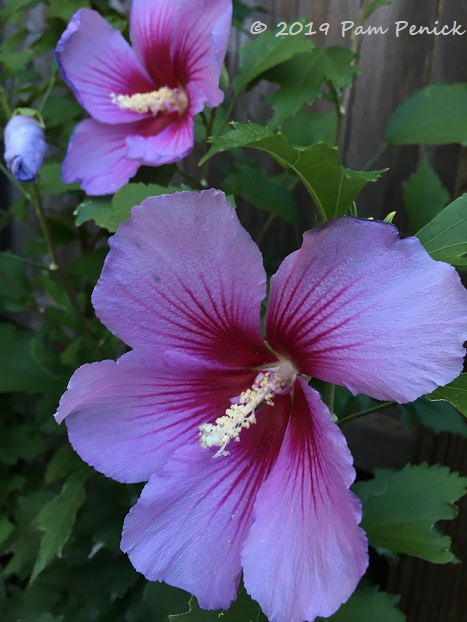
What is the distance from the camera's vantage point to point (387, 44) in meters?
0.91

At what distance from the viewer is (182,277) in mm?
467

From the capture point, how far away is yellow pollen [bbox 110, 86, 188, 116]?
32.9 inches

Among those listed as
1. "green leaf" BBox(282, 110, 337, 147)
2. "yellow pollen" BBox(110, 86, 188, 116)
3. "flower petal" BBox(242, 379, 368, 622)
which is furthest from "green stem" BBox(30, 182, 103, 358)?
"flower petal" BBox(242, 379, 368, 622)

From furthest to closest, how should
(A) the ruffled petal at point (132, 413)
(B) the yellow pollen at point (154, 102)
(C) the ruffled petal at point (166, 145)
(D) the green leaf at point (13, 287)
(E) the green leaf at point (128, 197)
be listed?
(D) the green leaf at point (13, 287) → (B) the yellow pollen at point (154, 102) → (C) the ruffled petal at point (166, 145) → (E) the green leaf at point (128, 197) → (A) the ruffled petal at point (132, 413)

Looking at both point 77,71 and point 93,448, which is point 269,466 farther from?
point 77,71

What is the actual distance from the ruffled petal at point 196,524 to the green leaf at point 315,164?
0.23m

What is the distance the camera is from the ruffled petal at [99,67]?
80 cm

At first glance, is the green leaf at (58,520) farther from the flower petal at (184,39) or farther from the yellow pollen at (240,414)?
the flower petal at (184,39)

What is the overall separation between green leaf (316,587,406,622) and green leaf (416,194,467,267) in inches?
18.4

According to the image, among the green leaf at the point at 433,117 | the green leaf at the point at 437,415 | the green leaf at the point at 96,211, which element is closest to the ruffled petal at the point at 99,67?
the green leaf at the point at 96,211

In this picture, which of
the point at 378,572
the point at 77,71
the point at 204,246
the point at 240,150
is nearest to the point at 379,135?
the point at 240,150

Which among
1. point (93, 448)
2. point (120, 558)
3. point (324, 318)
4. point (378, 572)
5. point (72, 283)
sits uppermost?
point (324, 318)

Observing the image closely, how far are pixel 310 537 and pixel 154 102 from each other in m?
0.63

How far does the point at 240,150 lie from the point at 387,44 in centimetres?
31
